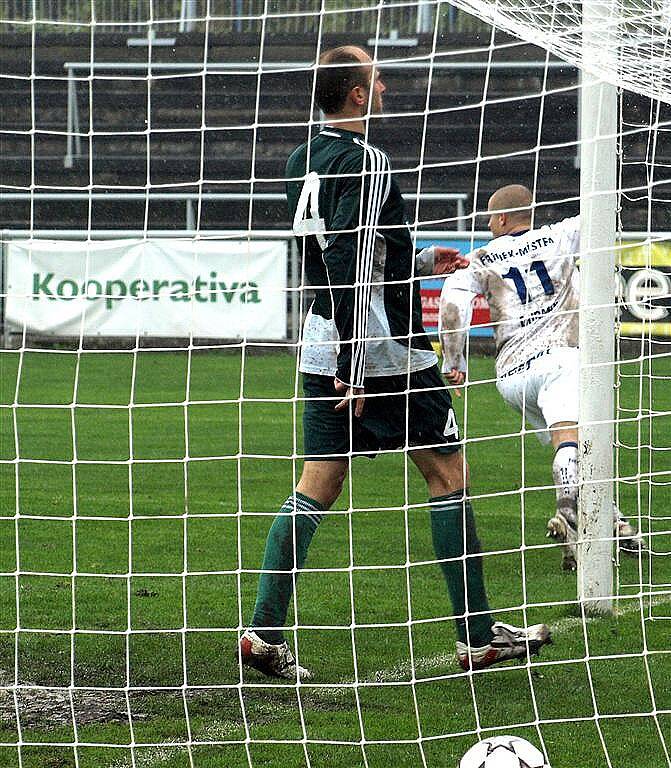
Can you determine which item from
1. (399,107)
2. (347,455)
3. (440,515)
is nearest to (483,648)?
(440,515)

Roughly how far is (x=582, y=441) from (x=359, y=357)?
1.28m

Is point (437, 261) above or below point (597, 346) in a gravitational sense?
above

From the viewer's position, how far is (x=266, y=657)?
404 centimetres

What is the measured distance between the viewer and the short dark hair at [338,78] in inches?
159

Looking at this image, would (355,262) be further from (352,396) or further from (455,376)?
(455,376)

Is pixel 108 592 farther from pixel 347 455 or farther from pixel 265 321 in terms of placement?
pixel 265 321

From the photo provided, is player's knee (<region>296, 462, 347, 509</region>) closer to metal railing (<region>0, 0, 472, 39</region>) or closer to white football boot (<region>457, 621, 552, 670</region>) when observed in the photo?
white football boot (<region>457, 621, 552, 670</region>)

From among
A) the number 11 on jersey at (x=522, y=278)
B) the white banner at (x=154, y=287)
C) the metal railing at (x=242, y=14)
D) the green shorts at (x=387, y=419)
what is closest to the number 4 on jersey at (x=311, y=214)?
the green shorts at (x=387, y=419)

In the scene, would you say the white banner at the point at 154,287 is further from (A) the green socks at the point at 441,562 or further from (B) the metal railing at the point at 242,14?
(A) the green socks at the point at 441,562

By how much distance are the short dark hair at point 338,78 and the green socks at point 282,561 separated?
122cm

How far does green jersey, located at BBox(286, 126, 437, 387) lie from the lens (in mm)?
3889

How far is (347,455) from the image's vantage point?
13.4 ft

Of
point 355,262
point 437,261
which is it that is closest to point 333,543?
point 437,261

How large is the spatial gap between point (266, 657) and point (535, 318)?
8.97 feet
